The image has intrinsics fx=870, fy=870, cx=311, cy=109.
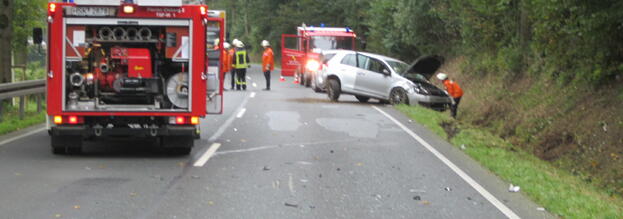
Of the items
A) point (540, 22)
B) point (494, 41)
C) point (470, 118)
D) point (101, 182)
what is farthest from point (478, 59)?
point (101, 182)

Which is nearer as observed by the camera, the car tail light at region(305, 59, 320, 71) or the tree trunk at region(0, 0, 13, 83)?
the tree trunk at region(0, 0, 13, 83)

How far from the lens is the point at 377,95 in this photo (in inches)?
984

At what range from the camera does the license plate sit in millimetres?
11852

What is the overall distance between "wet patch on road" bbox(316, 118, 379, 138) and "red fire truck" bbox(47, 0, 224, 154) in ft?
15.2

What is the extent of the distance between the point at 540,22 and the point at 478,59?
978 centimetres

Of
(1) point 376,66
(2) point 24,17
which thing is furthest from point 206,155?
(2) point 24,17

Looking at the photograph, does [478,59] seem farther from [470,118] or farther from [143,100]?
[143,100]

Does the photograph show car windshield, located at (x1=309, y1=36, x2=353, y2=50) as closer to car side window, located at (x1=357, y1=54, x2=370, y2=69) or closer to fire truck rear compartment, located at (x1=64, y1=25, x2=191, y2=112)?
car side window, located at (x1=357, y1=54, x2=370, y2=69)

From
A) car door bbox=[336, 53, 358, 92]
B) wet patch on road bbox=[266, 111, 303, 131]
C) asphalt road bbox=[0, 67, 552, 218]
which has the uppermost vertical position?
car door bbox=[336, 53, 358, 92]

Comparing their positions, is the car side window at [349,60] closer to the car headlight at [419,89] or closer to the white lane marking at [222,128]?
the car headlight at [419,89]

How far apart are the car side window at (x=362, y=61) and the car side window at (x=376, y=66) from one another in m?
0.11

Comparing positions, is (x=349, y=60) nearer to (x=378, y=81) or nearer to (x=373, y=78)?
(x=373, y=78)

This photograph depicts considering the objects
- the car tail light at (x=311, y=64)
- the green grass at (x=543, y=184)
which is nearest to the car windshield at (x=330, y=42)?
the car tail light at (x=311, y=64)

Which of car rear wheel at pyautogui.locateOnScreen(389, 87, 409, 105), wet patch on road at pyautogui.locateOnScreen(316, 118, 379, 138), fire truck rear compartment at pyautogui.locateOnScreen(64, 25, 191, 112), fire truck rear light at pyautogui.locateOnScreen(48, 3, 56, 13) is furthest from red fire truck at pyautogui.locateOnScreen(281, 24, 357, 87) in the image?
fire truck rear light at pyautogui.locateOnScreen(48, 3, 56, 13)
